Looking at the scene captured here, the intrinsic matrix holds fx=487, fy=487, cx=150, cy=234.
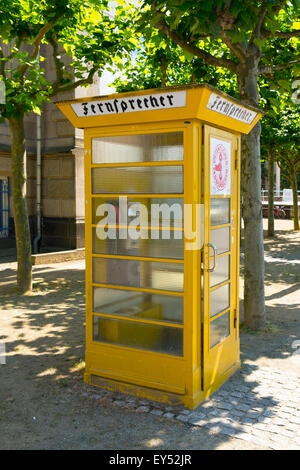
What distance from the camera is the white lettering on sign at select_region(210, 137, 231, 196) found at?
4773mm

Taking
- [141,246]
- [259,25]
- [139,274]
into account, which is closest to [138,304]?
[139,274]

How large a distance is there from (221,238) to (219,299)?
647 mm

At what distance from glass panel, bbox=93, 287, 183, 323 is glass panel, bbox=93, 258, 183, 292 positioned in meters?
0.09

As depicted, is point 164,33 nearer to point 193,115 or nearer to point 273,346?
point 193,115

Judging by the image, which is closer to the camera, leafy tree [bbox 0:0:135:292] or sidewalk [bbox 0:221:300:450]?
sidewalk [bbox 0:221:300:450]

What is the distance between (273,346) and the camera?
21.5ft

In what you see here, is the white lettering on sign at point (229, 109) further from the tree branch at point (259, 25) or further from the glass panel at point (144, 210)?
the tree branch at point (259, 25)

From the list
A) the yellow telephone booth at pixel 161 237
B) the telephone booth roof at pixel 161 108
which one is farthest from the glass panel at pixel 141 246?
the telephone booth roof at pixel 161 108

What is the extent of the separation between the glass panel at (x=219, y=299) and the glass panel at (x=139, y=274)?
48 cm

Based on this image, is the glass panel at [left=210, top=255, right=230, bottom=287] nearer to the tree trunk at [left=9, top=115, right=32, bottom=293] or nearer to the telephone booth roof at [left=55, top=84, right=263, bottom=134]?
the telephone booth roof at [left=55, top=84, right=263, bottom=134]

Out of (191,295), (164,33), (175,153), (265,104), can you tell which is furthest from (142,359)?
(265,104)

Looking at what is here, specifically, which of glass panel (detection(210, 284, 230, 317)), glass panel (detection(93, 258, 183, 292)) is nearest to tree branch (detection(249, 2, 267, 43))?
glass panel (detection(210, 284, 230, 317))

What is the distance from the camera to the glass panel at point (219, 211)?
4.93m
